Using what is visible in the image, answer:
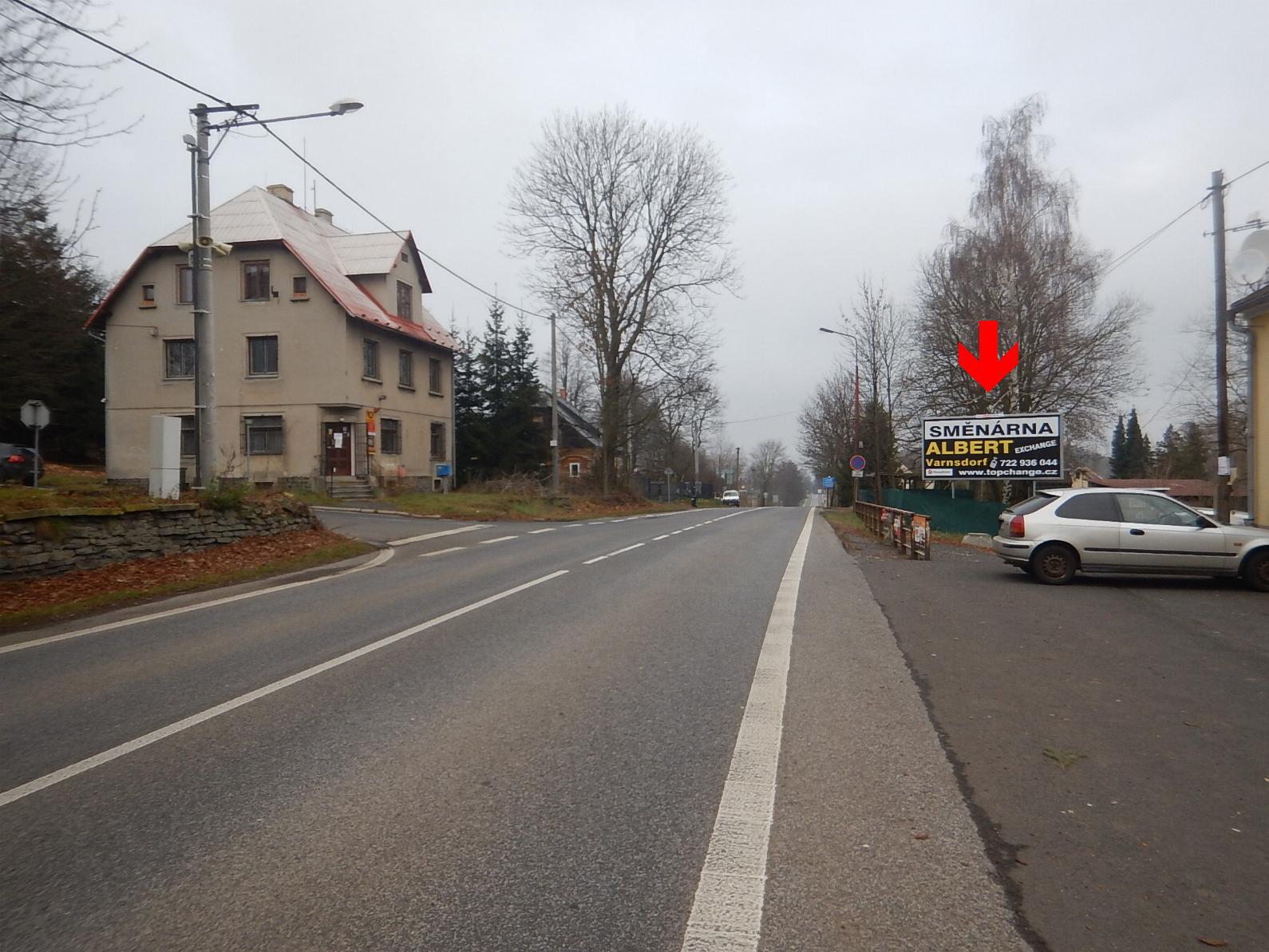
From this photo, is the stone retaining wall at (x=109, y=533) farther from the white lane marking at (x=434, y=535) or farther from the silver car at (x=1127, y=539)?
the silver car at (x=1127, y=539)

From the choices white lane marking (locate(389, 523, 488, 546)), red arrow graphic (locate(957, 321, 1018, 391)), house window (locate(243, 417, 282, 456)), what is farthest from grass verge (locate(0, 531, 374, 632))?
red arrow graphic (locate(957, 321, 1018, 391))

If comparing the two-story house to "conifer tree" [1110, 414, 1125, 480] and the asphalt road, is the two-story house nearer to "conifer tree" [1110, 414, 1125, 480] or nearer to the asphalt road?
the asphalt road

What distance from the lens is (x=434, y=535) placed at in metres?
21.0

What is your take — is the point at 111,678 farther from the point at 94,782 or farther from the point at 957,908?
the point at 957,908

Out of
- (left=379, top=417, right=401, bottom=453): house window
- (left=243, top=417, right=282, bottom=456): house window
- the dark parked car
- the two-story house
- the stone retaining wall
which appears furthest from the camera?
(left=379, top=417, right=401, bottom=453): house window

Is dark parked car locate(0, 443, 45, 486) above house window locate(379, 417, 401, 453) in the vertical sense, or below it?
below

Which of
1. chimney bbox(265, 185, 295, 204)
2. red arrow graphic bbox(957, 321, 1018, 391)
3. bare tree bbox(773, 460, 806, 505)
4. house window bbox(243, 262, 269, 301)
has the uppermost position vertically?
chimney bbox(265, 185, 295, 204)

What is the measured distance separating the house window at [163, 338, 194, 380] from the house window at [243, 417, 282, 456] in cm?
304

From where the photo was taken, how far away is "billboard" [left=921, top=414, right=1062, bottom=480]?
72.1 ft

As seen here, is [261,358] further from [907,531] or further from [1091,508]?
[1091,508]

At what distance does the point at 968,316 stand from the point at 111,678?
31.1 metres

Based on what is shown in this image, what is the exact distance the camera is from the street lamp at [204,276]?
47.8ft

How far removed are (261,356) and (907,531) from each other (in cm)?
2548

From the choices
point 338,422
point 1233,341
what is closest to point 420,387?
point 338,422
